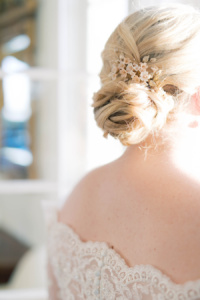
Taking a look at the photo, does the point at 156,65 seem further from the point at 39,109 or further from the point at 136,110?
the point at 39,109

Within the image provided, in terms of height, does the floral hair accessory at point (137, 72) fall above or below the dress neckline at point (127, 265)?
above

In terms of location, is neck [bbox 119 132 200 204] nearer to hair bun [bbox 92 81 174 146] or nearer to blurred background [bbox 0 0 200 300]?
hair bun [bbox 92 81 174 146]

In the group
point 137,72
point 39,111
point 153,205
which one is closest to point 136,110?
point 137,72

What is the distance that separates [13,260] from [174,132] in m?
1.39

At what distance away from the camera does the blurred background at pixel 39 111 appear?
2.13 m

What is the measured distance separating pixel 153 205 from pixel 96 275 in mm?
266

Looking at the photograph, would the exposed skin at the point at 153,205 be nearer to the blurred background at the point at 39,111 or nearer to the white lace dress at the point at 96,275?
the white lace dress at the point at 96,275

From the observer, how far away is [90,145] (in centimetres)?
222

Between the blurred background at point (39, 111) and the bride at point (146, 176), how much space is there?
0.94m

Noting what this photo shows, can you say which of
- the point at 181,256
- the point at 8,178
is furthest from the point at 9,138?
the point at 181,256

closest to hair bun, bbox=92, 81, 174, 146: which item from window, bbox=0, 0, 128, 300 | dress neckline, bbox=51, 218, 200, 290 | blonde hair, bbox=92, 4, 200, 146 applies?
blonde hair, bbox=92, 4, 200, 146

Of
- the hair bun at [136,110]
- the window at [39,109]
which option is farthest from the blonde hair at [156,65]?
the window at [39,109]

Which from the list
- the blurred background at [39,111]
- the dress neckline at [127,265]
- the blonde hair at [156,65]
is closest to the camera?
the dress neckline at [127,265]

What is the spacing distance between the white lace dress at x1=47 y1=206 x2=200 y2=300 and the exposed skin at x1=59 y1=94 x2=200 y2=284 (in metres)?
0.02
